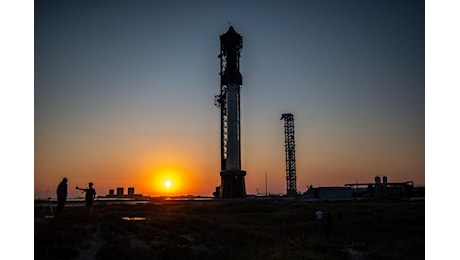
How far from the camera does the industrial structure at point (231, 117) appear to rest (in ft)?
141

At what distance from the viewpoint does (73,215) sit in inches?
584

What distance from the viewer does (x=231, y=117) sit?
44.0 metres

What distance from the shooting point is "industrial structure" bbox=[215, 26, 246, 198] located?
43.1 meters

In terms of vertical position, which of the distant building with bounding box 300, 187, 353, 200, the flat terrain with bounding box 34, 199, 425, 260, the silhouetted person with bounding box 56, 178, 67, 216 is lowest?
the distant building with bounding box 300, 187, 353, 200

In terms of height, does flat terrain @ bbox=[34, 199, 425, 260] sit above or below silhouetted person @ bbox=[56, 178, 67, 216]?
below

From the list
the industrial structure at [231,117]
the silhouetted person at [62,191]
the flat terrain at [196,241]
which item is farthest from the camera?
the industrial structure at [231,117]

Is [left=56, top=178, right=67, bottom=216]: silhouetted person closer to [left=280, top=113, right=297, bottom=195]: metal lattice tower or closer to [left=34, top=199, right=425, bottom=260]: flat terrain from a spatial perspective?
[left=34, top=199, right=425, bottom=260]: flat terrain

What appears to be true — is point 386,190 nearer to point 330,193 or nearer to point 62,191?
point 330,193

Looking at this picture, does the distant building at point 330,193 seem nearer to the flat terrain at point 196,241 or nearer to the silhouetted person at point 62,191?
the flat terrain at point 196,241

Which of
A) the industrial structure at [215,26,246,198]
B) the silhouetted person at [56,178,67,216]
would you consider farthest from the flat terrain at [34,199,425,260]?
the industrial structure at [215,26,246,198]

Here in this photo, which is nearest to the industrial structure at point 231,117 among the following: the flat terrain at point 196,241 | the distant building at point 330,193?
the distant building at point 330,193

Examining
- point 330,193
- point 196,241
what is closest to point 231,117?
point 330,193

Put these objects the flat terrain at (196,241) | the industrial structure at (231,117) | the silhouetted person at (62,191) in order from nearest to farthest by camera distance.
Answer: the flat terrain at (196,241)
the silhouetted person at (62,191)
the industrial structure at (231,117)
